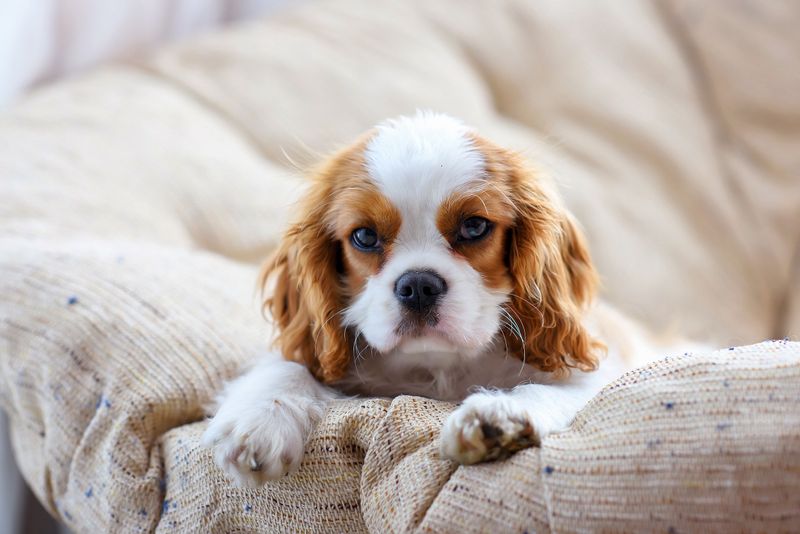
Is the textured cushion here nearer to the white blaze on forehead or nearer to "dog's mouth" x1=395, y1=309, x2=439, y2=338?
"dog's mouth" x1=395, y1=309, x2=439, y2=338

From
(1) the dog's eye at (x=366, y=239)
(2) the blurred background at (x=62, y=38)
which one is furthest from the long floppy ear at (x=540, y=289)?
(2) the blurred background at (x=62, y=38)

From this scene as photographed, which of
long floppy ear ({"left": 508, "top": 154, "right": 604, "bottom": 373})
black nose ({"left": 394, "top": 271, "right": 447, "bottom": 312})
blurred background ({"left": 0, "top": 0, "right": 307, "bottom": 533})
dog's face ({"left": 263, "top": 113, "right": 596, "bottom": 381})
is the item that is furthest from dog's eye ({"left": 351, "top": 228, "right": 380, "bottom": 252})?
blurred background ({"left": 0, "top": 0, "right": 307, "bottom": 533})

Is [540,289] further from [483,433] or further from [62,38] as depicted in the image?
[62,38]

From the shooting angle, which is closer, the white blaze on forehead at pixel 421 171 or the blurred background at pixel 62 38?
the white blaze on forehead at pixel 421 171

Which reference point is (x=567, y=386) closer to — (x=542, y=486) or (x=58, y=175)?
(x=542, y=486)

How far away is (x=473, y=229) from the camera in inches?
60.6

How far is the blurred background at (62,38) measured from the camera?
2.41m

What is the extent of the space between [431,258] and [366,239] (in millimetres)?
132

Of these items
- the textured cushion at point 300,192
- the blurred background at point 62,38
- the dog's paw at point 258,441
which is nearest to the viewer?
the textured cushion at point 300,192

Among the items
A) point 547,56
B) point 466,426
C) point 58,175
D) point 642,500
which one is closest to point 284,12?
point 547,56

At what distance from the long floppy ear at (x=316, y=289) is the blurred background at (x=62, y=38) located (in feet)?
3.27

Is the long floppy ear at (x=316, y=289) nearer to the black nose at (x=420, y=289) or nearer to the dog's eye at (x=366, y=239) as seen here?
the dog's eye at (x=366, y=239)

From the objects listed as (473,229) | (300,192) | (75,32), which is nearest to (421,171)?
(473,229)

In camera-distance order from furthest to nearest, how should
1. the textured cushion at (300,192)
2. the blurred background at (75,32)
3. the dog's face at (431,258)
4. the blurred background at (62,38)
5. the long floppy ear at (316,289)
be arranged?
the blurred background at (75,32)
the blurred background at (62,38)
the long floppy ear at (316,289)
the dog's face at (431,258)
the textured cushion at (300,192)
